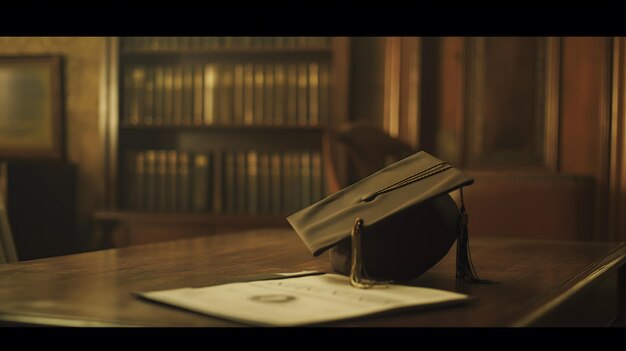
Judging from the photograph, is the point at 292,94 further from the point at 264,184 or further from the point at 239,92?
the point at 264,184

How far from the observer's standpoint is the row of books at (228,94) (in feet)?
13.0

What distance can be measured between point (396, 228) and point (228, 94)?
9.75 feet

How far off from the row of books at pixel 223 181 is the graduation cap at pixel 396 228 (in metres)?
2.69

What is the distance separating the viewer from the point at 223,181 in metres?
4.05

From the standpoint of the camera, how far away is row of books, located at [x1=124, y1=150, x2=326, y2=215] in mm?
3957

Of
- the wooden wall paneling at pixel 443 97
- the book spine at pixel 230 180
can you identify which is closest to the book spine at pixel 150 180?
the book spine at pixel 230 180

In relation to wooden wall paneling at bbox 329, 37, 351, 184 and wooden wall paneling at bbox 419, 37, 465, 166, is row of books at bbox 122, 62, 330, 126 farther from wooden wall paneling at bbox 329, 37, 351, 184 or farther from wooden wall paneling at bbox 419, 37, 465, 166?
wooden wall paneling at bbox 419, 37, 465, 166

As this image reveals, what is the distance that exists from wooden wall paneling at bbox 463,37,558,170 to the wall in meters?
2.04

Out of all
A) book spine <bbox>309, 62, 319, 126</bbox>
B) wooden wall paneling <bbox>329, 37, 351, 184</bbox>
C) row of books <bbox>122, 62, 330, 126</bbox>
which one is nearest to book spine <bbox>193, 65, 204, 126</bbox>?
row of books <bbox>122, 62, 330, 126</bbox>

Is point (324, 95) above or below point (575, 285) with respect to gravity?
above

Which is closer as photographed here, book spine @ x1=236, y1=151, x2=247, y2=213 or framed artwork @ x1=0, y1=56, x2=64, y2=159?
book spine @ x1=236, y1=151, x2=247, y2=213

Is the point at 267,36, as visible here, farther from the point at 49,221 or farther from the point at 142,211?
the point at 49,221

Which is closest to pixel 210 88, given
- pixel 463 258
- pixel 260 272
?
pixel 260 272
